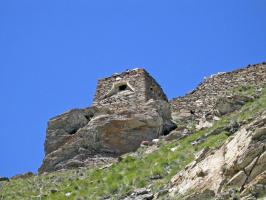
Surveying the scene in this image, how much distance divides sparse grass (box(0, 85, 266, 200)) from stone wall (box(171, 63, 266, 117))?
7.88m

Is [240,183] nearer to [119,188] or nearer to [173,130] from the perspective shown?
[119,188]

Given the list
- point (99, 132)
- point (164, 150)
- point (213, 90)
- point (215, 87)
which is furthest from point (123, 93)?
point (164, 150)

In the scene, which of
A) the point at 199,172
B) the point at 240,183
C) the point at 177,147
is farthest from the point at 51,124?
the point at 240,183

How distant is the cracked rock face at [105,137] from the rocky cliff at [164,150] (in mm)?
41

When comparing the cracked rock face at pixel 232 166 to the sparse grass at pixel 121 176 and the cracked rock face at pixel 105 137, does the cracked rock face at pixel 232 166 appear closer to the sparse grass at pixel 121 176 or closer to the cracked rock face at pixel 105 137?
the sparse grass at pixel 121 176

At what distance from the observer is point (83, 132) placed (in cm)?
2827

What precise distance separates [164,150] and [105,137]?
5.66 m

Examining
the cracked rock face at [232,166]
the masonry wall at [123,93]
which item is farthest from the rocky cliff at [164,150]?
the masonry wall at [123,93]

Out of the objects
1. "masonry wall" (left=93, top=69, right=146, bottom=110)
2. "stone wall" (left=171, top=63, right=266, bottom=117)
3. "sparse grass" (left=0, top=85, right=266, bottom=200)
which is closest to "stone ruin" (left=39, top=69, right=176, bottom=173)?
"masonry wall" (left=93, top=69, right=146, bottom=110)

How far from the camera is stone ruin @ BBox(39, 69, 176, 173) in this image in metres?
27.4

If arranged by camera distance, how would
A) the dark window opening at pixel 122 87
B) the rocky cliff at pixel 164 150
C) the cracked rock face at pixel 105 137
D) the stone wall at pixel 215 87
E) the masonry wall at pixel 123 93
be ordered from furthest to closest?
the stone wall at pixel 215 87, the dark window opening at pixel 122 87, the masonry wall at pixel 123 93, the cracked rock face at pixel 105 137, the rocky cliff at pixel 164 150

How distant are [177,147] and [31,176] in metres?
8.25

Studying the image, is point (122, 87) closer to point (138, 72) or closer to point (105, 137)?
point (138, 72)

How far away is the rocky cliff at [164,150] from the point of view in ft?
44.1
